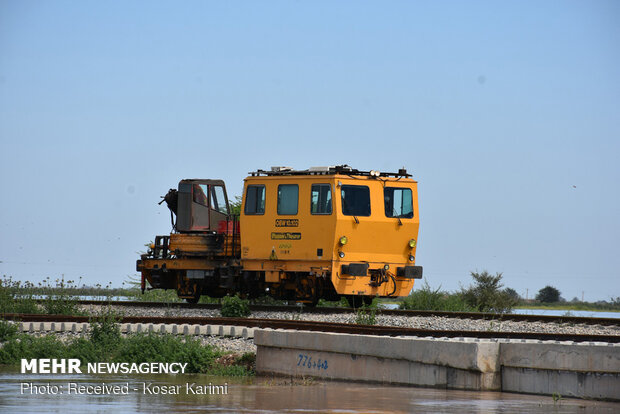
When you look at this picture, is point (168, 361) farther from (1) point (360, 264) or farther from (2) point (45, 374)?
(1) point (360, 264)

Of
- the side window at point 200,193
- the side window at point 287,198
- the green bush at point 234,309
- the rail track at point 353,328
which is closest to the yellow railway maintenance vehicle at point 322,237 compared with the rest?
the side window at point 287,198

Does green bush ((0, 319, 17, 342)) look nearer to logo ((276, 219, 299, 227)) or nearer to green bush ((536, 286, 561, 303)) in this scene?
logo ((276, 219, 299, 227))

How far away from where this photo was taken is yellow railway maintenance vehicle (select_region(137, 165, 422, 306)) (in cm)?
2144

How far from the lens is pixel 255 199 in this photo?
22.5 meters

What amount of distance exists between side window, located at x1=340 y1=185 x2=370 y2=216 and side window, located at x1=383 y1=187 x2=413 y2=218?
62 cm

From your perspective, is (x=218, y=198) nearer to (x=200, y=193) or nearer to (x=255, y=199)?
(x=200, y=193)

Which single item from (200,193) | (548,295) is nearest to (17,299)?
(200,193)

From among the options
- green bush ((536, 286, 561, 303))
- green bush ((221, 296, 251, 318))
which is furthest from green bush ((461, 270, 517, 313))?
green bush ((536, 286, 561, 303))

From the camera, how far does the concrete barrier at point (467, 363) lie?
1073cm

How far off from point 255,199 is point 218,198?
3.25 meters

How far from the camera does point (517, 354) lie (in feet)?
36.9

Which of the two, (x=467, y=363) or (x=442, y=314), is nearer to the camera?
(x=467, y=363)

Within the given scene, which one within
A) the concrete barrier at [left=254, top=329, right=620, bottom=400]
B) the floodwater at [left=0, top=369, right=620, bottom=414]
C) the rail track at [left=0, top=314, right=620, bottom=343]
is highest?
the rail track at [left=0, top=314, right=620, bottom=343]

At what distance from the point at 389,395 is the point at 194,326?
21.7ft
